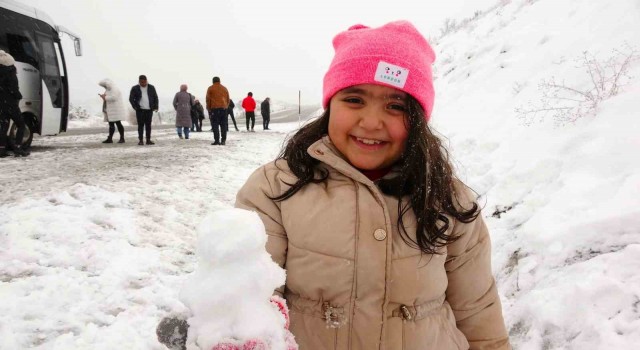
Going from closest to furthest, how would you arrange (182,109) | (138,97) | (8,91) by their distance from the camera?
(8,91), (138,97), (182,109)

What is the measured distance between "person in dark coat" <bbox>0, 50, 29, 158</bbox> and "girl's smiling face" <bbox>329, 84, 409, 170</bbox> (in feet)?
24.5

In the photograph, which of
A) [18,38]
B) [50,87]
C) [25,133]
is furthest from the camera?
[50,87]

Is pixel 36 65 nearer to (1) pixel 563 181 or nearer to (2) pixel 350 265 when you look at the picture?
(2) pixel 350 265

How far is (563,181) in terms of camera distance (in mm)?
3180

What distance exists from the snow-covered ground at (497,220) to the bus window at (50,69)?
105 inches

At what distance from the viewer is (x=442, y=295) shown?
5.04 ft

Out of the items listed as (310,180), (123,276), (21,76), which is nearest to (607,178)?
(310,180)

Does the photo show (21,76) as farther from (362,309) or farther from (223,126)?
(362,309)

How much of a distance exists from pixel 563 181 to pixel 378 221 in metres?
2.64

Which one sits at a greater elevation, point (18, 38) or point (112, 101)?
point (18, 38)

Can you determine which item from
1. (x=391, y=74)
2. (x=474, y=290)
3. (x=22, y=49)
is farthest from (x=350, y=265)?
(x=22, y=49)

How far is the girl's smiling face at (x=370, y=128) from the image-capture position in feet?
5.05

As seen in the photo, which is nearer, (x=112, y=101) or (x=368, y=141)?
(x=368, y=141)

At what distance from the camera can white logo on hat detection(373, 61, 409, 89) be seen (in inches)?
61.5
